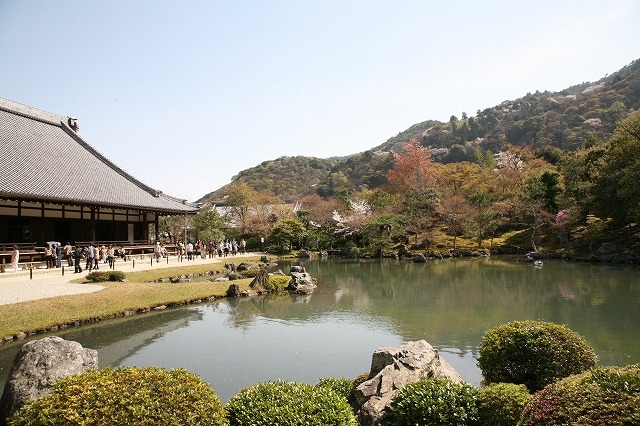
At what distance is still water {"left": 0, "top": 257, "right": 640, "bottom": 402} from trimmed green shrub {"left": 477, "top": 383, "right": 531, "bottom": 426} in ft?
11.5

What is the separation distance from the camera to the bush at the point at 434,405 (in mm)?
4520

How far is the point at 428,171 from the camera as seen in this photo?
5422cm

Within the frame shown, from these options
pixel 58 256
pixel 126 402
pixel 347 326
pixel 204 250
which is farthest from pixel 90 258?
pixel 126 402

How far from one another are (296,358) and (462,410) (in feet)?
17.8

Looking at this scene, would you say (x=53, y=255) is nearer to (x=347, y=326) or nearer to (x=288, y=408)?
(x=347, y=326)

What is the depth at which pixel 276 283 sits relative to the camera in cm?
1947

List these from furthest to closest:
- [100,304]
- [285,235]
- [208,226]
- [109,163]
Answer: [208,226], [285,235], [109,163], [100,304]

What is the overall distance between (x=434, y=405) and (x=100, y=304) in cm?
1245

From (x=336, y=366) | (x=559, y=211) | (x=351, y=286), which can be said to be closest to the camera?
(x=336, y=366)

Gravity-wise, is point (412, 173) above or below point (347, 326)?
above

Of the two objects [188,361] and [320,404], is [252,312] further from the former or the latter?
[320,404]

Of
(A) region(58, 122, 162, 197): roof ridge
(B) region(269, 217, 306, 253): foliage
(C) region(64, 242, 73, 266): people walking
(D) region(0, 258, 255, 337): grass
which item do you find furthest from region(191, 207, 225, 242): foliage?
(D) region(0, 258, 255, 337): grass

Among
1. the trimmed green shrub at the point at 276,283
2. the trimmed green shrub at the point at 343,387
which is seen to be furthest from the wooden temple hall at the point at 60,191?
the trimmed green shrub at the point at 343,387

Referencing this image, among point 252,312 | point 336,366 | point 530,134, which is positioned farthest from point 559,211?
point 530,134
